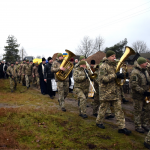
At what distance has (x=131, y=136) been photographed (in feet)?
14.7

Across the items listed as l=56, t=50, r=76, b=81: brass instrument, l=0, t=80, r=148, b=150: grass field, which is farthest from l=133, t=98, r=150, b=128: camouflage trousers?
l=56, t=50, r=76, b=81: brass instrument

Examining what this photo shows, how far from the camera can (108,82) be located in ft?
15.2

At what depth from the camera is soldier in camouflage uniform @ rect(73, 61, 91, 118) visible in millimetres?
5756

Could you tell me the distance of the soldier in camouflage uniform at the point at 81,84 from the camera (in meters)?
5.76

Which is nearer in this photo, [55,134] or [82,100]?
[55,134]

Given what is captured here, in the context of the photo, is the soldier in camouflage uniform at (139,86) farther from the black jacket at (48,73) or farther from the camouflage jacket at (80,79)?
the black jacket at (48,73)

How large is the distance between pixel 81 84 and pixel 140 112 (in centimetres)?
228

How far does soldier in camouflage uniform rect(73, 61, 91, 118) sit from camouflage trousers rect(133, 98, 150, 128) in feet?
5.85

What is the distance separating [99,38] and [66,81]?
41.0 m

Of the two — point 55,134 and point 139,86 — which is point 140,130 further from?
point 55,134

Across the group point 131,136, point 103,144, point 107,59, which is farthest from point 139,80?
point 103,144

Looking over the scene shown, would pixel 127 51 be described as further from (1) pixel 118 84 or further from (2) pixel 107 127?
(2) pixel 107 127

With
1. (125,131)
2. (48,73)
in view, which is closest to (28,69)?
(48,73)

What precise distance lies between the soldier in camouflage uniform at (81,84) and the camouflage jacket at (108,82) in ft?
3.84
